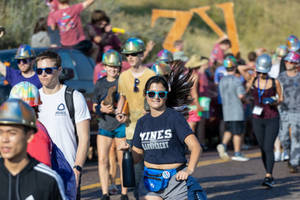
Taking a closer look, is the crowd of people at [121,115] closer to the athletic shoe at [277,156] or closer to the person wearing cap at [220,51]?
the athletic shoe at [277,156]

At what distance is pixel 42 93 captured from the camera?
21.2ft

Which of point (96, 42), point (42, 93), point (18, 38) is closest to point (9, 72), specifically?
point (42, 93)

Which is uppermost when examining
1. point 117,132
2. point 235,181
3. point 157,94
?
point 157,94

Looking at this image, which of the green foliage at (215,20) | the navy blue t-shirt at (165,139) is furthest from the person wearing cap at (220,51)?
the navy blue t-shirt at (165,139)

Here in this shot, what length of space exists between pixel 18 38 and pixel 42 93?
38.1ft

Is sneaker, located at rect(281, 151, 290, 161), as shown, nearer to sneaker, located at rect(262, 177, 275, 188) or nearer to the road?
the road

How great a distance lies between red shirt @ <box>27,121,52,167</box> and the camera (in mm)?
4426

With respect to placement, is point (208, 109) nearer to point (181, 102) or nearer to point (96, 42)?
point (96, 42)

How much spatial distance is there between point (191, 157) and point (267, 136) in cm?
475

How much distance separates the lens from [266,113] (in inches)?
425

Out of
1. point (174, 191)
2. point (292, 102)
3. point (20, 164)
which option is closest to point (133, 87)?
point (174, 191)

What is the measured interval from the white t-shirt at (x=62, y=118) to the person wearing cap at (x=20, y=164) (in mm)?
2470

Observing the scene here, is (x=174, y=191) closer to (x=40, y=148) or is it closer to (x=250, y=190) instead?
(x=40, y=148)

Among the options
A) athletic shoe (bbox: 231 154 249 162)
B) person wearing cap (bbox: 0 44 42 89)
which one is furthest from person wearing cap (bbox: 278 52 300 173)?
person wearing cap (bbox: 0 44 42 89)
